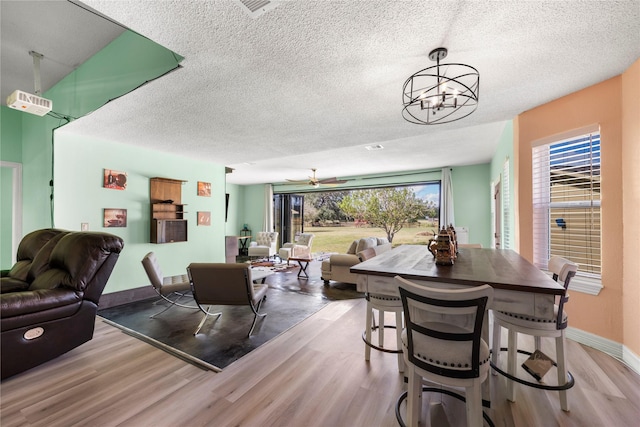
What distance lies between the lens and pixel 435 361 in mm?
1259

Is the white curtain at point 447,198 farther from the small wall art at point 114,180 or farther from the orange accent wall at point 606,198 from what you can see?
the small wall art at point 114,180

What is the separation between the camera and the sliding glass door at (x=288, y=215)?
9836 millimetres

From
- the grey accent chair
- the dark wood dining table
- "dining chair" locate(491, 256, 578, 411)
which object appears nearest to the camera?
the dark wood dining table

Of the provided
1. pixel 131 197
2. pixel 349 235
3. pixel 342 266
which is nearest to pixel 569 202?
pixel 342 266

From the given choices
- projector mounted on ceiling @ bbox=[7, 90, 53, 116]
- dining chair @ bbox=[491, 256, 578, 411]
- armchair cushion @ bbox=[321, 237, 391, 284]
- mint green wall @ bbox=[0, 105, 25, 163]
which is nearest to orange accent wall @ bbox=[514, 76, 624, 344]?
dining chair @ bbox=[491, 256, 578, 411]

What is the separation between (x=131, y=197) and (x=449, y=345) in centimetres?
475

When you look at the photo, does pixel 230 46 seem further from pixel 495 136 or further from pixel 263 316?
pixel 495 136

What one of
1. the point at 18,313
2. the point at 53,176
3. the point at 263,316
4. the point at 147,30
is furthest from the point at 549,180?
the point at 53,176

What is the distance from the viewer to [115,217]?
392cm

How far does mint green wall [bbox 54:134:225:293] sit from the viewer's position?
3.52 m

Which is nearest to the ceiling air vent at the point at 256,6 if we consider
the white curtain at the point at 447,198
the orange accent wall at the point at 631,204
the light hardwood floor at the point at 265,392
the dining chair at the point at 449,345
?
the dining chair at the point at 449,345

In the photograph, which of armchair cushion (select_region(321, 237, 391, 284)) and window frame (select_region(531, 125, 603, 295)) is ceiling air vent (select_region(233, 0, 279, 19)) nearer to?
window frame (select_region(531, 125, 603, 295))

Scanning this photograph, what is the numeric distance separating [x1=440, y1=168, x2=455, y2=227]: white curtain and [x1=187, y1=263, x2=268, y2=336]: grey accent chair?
5.57m

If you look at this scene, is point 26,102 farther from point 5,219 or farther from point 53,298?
point 5,219
